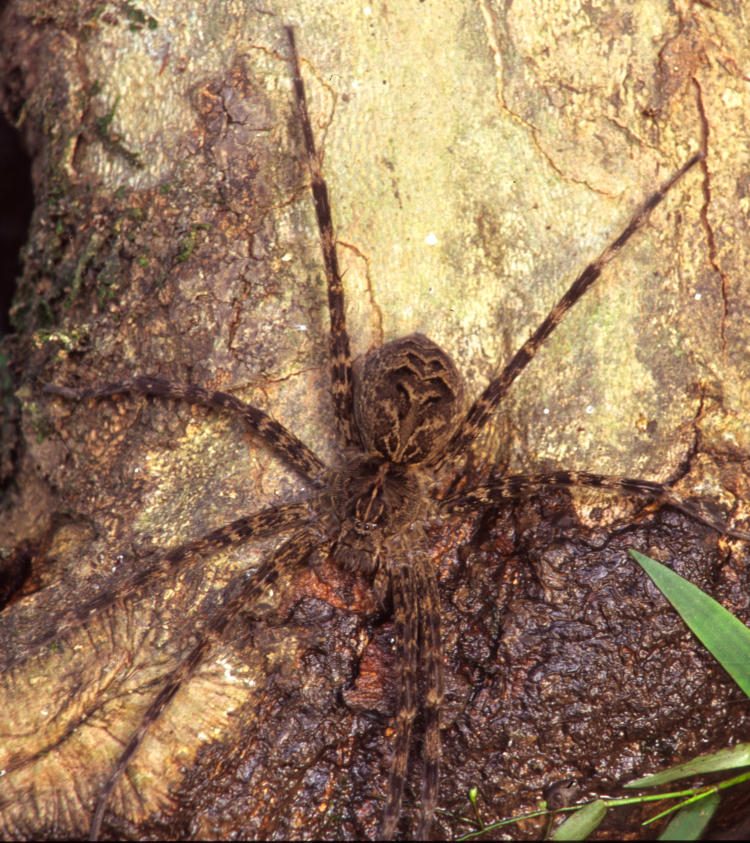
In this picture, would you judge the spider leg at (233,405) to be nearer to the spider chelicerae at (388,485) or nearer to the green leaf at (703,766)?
the spider chelicerae at (388,485)

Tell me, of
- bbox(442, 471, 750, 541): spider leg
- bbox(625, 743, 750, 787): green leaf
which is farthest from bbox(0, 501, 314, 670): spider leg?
bbox(625, 743, 750, 787): green leaf

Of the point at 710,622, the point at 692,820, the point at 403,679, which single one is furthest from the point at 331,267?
the point at 692,820

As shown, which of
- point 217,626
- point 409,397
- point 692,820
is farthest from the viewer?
point 409,397

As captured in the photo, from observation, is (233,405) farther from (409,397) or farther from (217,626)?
(217,626)

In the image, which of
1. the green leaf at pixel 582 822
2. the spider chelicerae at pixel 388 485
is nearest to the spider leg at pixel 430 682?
the spider chelicerae at pixel 388 485

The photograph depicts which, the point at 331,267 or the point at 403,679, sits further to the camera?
the point at 331,267

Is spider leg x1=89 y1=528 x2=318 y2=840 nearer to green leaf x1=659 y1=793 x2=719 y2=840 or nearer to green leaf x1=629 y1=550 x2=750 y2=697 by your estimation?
green leaf x1=629 y1=550 x2=750 y2=697

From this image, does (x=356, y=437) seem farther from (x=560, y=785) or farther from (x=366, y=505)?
(x=560, y=785)

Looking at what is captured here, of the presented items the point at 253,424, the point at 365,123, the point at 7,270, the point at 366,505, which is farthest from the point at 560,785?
the point at 7,270
